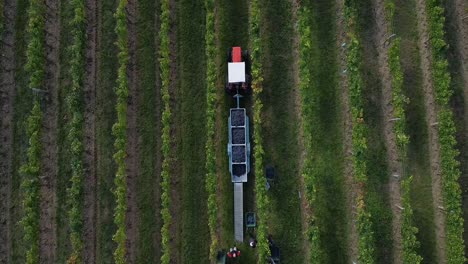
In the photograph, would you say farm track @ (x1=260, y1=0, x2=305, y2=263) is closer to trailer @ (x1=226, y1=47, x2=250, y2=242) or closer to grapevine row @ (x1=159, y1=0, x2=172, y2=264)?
trailer @ (x1=226, y1=47, x2=250, y2=242)

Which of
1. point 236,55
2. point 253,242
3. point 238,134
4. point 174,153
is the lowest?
point 253,242

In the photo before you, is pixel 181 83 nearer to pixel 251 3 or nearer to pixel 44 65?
pixel 251 3

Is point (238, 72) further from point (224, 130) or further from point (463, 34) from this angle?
point (463, 34)

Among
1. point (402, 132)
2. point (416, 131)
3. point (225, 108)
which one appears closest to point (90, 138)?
point (225, 108)

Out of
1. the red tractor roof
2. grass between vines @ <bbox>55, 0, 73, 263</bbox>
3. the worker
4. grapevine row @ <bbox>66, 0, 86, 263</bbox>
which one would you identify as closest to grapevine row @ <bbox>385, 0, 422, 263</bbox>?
the worker

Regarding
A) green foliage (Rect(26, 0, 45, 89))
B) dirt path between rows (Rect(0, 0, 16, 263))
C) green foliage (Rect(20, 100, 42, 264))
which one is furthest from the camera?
green foliage (Rect(26, 0, 45, 89))

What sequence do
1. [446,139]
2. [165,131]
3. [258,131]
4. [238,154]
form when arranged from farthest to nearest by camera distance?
[165,131] → [258,131] → [238,154] → [446,139]
